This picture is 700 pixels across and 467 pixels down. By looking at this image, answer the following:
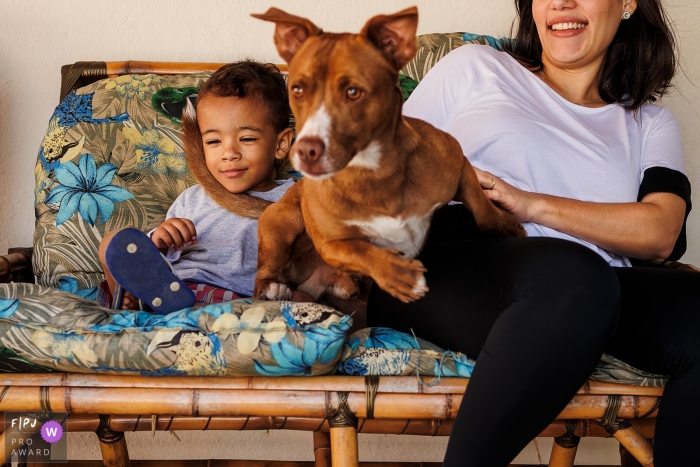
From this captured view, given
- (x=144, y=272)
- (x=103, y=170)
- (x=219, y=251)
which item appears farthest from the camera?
(x=103, y=170)

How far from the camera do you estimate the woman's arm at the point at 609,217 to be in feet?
5.24

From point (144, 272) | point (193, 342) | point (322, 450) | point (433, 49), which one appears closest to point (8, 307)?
point (144, 272)

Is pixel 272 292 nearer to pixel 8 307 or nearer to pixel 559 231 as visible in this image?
pixel 8 307

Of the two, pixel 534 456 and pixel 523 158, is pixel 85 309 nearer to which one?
pixel 523 158

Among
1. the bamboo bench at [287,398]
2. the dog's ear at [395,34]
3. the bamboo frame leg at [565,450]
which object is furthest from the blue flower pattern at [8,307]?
the bamboo frame leg at [565,450]

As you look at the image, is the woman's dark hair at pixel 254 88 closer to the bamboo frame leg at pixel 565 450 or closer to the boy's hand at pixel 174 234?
the boy's hand at pixel 174 234

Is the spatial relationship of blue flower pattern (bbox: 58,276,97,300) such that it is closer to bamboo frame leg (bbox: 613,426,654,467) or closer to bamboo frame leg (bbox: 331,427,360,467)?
bamboo frame leg (bbox: 331,427,360,467)

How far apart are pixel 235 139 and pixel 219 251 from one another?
1.05 feet

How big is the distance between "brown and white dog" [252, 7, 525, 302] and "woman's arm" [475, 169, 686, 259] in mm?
55

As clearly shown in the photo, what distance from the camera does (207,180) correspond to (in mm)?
1992

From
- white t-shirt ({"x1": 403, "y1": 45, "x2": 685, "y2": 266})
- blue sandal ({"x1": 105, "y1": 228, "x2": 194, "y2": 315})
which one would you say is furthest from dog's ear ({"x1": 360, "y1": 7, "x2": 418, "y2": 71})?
blue sandal ({"x1": 105, "y1": 228, "x2": 194, "y2": 315})

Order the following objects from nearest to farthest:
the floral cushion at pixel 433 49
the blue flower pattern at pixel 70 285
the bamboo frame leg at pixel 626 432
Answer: the bamboo frame leg at pixel 626 432, the blue flower pattern at pixel 70 285, the floral cushion at pixel 433 49

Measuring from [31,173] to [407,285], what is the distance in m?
1.86

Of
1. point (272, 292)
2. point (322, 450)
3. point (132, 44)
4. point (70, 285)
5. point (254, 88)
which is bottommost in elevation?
point (322, 450)
